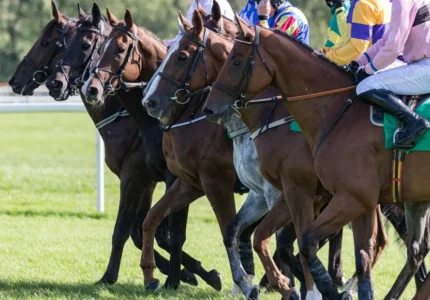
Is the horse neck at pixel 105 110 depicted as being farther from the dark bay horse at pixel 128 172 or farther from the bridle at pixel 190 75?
the bridle at pixel 190 75

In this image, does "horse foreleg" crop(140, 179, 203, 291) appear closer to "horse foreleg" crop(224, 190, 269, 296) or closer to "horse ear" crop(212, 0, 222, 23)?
"horse foreleg" crop(224, 190, 269, 296)

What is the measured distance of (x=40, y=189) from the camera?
1483cm

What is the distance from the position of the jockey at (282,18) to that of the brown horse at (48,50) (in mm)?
2166

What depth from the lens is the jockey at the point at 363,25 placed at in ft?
22.5

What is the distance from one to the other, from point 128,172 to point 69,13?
2613cm

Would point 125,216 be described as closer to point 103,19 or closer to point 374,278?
point 103,19

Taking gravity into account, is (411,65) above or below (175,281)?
above

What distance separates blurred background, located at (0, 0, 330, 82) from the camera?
1368 inches

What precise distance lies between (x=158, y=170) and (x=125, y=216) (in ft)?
1.76

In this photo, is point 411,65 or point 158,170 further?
point 158,170

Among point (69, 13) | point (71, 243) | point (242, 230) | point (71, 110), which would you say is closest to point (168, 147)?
point (242, 230)

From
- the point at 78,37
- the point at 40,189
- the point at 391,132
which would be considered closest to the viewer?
the point at 391,132

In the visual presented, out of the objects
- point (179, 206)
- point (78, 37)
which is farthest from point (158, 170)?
point (78, 37)

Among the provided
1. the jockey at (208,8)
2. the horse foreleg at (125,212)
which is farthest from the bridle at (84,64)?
the horse foreleg at (125,212)
